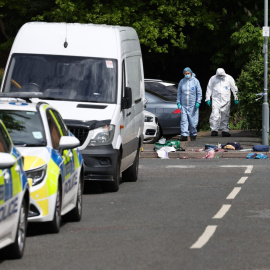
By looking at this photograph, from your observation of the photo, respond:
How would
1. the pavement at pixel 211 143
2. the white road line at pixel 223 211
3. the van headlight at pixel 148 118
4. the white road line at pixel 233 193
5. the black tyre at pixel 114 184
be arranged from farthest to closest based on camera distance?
the van headlight at pixel 148 118
the pavement at pixel 211 143
the black tyre at pixel 114 184
the white road line at pixel 233 193
the white road line at pixel 223 211

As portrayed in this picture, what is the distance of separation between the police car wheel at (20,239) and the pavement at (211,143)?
53.5 feet

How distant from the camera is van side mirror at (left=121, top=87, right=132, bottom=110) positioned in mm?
18188

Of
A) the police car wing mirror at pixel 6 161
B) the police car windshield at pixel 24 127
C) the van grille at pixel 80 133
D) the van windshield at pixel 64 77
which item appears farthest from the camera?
the van windshield at pixel 64 77

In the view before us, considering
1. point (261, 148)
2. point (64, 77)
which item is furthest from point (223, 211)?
point (261, 148)

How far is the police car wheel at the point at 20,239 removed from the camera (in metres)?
10.3

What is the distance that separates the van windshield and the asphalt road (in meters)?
1.63

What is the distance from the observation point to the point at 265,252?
427 inches

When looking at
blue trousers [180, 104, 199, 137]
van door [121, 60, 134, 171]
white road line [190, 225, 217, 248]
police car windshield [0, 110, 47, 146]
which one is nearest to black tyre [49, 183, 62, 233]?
police car windshield [0, 110, 47, 146]

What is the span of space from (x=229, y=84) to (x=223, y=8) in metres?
8.28

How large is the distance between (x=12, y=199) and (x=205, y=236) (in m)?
2.80

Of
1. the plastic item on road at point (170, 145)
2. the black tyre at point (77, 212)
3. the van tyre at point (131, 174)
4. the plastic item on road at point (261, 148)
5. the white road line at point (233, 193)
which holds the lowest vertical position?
the plastic item on road at point (261, 148)

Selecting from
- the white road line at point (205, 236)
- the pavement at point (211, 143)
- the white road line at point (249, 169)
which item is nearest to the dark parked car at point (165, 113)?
the pavement at point (211, 143)

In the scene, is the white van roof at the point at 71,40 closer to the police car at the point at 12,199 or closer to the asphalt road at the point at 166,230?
the asphalt road at the point at 166,230

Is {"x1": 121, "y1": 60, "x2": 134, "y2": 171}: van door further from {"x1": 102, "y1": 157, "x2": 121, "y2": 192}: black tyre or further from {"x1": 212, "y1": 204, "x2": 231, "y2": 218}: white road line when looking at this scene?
{"x1": 212, "y1": 204, "x2": 231, "y2": 218}: white road line
